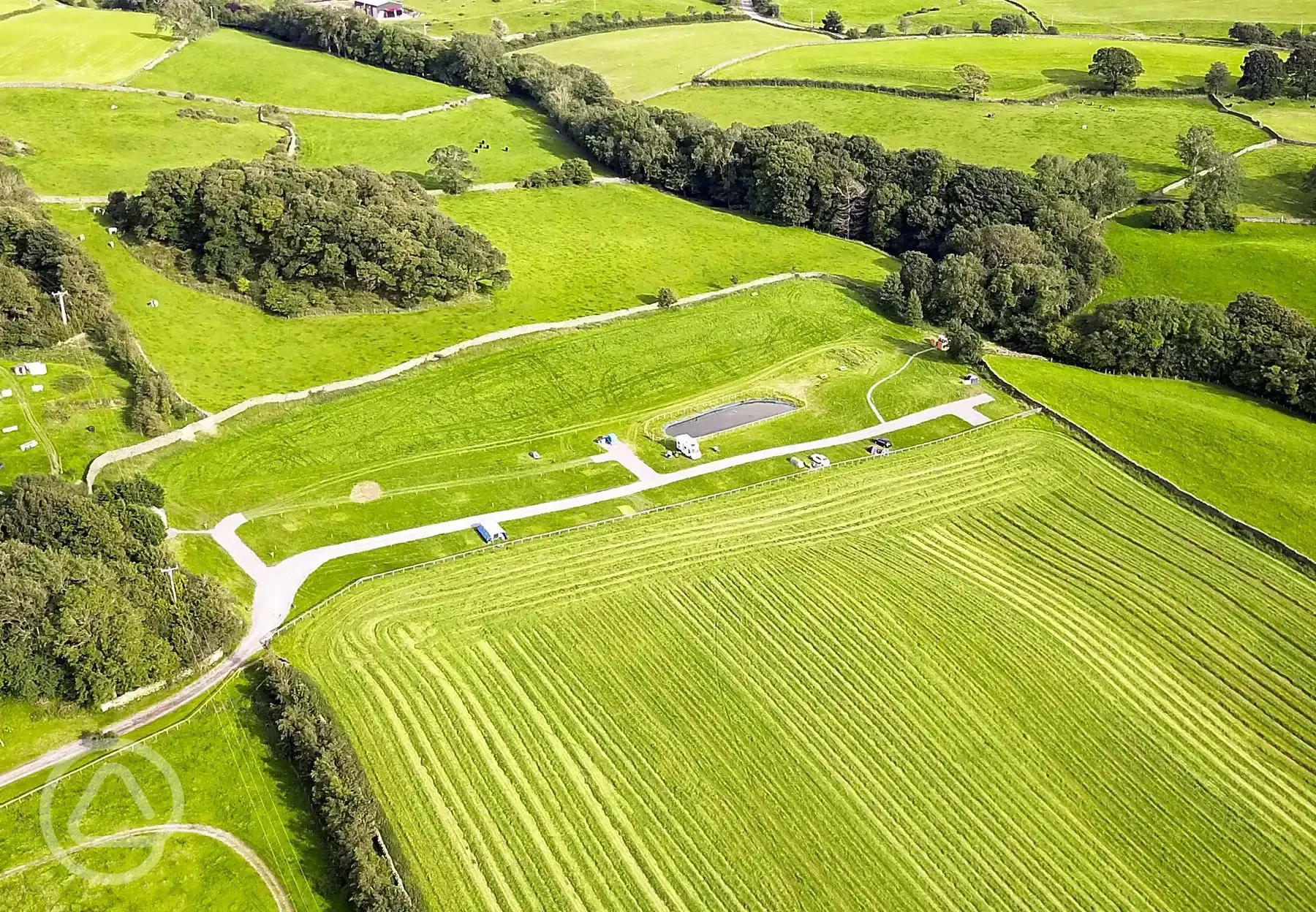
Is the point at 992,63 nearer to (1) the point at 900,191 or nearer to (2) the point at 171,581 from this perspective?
(1) the point at 900,191

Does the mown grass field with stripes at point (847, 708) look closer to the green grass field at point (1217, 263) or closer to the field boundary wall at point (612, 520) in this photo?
the field boundary wall at point (612, 520)

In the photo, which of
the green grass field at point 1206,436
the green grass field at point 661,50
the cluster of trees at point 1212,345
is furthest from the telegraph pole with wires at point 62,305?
the green grass field at point 661,50

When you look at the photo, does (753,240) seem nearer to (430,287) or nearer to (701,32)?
(430,287)

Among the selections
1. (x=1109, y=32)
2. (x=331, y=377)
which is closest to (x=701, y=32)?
(x=1109, y=32)

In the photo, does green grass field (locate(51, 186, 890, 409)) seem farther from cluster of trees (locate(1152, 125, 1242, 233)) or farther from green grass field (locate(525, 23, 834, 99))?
green grass field (locate(525, 23, 834, 99))

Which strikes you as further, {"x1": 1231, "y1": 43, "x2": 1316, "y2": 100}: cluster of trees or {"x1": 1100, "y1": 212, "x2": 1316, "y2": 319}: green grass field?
{"x1": 1231, "y1": 43, "x2": 1316, "y2": 100}: cluster of trees

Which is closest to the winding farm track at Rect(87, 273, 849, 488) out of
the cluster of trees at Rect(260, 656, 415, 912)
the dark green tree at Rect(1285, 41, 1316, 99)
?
the cluster of trees at Rect(260, 656, 415, 912)
